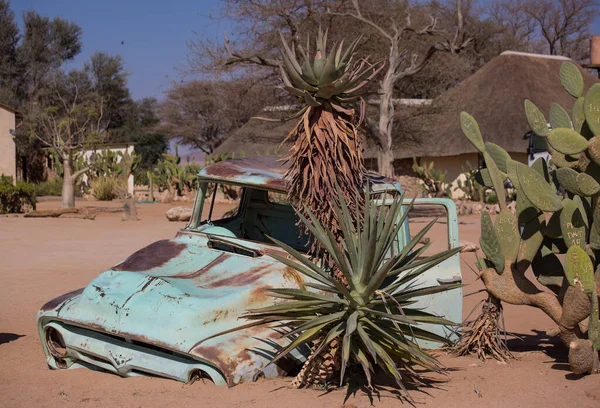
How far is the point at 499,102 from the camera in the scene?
102 ft

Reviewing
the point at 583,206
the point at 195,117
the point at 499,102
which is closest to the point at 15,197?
the point at 583,206

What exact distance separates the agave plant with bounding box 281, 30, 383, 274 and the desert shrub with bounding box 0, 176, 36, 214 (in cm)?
1612

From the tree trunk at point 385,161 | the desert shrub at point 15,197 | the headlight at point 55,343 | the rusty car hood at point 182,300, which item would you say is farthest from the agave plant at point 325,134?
the desert shrub at point 15,197

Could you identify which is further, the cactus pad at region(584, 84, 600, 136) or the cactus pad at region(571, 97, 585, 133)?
the cactus pad at region(571, 97, 585, 133)

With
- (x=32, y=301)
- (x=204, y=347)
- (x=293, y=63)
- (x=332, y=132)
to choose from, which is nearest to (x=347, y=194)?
(x=332, y=132)

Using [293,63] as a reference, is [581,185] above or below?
below

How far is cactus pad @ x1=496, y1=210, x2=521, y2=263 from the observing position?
537 centimetres

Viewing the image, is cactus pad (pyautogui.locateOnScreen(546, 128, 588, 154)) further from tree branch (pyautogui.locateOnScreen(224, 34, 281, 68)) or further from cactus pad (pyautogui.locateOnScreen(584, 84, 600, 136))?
tree branch (pyautogui.locateOnScreen(224, 34, 281, 68))

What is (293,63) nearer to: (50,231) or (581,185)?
(581,185)

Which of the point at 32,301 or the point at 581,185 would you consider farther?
the point at 32,301

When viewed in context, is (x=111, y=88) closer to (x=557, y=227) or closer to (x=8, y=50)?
(x=8, y=50)

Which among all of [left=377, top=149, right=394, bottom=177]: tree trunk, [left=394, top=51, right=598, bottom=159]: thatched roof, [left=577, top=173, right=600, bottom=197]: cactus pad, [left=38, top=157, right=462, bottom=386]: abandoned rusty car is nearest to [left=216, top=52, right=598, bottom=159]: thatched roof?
[left=394, top=51, right=598, bottom=159]: thatched roof

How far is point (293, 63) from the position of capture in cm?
483

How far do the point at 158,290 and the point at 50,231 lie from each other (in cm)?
1071
